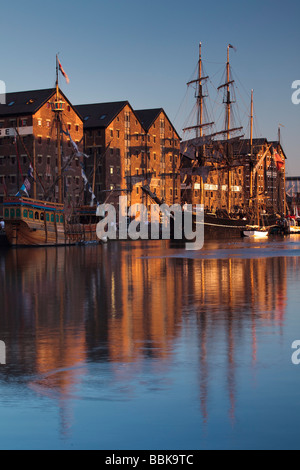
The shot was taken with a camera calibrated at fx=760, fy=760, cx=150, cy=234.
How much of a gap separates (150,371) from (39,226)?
64799mm

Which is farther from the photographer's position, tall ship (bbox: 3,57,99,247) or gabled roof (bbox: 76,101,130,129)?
gabled roof (bbox: 76,101,130,129)

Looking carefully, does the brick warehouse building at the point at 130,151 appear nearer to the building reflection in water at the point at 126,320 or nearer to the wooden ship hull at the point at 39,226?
the wooden ship hull at the point at 39,226

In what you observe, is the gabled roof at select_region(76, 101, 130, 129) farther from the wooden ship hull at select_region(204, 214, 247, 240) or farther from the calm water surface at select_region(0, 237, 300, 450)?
the calm water surface at select_region(0, 237, 300, 450)

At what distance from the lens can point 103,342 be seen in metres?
14.6

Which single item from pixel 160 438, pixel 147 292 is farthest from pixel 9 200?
pixel 160 438

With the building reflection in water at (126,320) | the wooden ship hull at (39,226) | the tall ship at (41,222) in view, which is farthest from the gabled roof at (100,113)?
the building reflection in water at (126,320)

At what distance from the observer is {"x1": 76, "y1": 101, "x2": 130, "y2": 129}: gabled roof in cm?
12456

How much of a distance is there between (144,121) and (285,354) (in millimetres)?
128704

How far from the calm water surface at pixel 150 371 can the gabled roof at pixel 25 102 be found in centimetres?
8599

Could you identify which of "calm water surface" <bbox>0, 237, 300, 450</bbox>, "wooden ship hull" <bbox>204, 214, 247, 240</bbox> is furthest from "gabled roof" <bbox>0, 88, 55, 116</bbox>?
"calm water surface" <bbox>0, 237, 300, 450</bbox>

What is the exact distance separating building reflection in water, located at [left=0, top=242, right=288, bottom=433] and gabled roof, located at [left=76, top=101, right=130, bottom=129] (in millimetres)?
93014

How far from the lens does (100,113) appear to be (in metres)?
128

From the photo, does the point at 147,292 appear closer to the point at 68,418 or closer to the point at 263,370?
the point at 263,370
